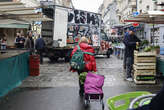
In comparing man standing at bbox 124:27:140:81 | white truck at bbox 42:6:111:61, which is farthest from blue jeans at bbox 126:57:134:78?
white truck at bbox 42:6:111:61

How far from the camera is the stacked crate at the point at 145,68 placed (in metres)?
10.0

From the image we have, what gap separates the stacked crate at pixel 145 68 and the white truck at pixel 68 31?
906 cm

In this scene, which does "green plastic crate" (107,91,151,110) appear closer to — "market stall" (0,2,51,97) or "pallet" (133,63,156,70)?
"market stall" (0,2,51,97)

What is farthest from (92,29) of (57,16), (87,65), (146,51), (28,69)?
(87,65)

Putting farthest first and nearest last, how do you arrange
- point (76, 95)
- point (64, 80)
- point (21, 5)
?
1. point (64, 80)
2. point (76, 95)
3. point (21, 5)

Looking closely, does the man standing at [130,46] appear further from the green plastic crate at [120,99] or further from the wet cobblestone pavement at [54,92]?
the green plastic crate at [120,99]

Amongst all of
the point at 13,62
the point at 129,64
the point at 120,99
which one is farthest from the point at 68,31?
the point at 120,99

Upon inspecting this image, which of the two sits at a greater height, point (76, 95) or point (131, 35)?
point (131, 35)

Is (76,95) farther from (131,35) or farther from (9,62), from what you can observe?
(131,35)

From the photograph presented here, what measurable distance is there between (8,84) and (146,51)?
16.4ft

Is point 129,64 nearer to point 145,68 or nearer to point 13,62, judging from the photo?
point 145,68

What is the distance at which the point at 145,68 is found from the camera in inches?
395

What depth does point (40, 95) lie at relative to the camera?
8.52 meters

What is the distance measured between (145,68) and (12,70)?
15.3ft
